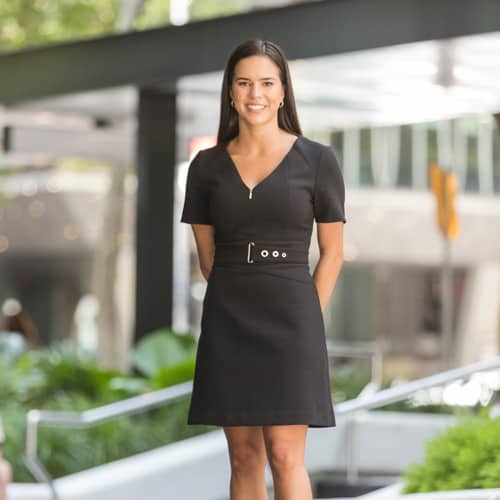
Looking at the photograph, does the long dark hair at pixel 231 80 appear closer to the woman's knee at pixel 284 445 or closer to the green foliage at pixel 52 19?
the woman's knee at pixel 284 445

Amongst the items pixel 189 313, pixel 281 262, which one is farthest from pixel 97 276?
pixel 281 262

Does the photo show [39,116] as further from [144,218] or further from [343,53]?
[343,53]

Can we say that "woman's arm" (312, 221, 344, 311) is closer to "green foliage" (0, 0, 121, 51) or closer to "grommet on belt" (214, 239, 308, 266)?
"grommet on belt" (214, 239, 308, 266)

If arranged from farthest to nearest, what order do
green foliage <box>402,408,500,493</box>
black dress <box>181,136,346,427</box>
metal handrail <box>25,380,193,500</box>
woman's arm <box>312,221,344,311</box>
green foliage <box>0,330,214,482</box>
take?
green foliage <box>0,330,214,482</box> < metal handrail <box>25,380,193,500</box> < green foliage <box>402,408,500,493</box> < woman's arm <box>312,221,344,311</box> < black dress <box>181,136,346,427</box>

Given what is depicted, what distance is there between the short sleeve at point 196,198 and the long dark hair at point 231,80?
0.40ft

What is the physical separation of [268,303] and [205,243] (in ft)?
0.99

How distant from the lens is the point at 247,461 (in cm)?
385

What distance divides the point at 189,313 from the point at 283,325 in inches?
647

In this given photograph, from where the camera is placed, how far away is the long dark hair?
378 centimetres

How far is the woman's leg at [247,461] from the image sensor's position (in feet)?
12.6

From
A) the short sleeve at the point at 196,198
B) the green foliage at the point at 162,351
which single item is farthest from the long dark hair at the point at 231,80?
the green foliage at the point at 162,351

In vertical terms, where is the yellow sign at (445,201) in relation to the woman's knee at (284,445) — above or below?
above

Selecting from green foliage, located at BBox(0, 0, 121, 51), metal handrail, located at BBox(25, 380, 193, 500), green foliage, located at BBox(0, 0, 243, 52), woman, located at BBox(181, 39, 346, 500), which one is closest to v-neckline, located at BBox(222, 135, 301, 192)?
woman, located at BBox(181, 39, 346, 500)

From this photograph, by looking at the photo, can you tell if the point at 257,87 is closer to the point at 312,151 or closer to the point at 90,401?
the point at 312,151
